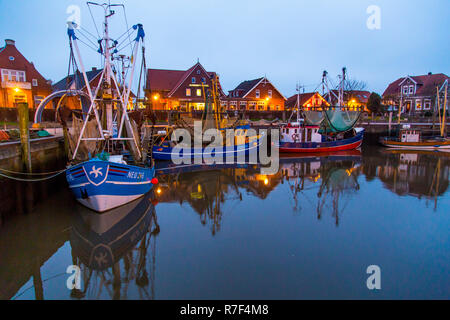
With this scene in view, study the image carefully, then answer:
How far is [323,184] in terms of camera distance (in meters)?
15.6

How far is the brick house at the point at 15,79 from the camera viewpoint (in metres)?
30.8

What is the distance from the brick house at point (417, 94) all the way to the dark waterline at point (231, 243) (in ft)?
150

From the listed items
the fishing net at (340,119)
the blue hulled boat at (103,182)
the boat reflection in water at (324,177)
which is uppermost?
the fishing net at (340,119)

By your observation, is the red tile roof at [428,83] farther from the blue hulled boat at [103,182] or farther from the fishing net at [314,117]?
the blue hulled boat at [103,182]

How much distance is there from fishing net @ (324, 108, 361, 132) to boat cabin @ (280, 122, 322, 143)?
4.82ft

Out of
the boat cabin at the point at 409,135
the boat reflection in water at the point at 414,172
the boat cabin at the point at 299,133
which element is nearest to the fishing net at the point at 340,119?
the boat cabin at the point at 299,133

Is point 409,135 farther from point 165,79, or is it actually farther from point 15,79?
point 15,79

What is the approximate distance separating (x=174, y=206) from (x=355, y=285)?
301 inches

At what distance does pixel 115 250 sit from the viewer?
803 cm

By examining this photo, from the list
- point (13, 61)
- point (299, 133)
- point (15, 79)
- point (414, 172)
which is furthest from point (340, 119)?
point (13, 61)

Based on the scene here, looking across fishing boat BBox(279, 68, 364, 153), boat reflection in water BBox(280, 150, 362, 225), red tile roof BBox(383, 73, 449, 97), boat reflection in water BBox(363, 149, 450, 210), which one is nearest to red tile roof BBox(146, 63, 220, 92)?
fishing boat BBox(279, 68, 364, 153)

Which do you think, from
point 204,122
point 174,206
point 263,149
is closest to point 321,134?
point 263,149

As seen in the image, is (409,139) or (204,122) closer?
(204,122)

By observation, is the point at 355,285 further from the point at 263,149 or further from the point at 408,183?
the point at 263,149
